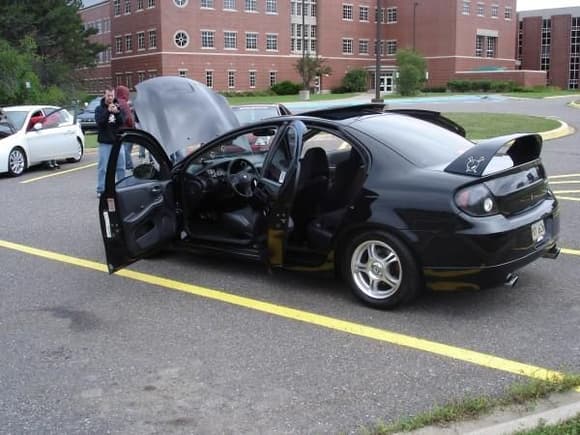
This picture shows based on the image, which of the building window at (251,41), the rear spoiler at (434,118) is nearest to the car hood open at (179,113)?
the rear spoiler at (434,118)

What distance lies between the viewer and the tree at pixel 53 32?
51.0m

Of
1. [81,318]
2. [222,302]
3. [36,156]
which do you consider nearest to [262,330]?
[222,302]

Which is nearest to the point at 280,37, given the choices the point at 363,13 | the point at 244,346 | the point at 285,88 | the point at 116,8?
the point at 285,88

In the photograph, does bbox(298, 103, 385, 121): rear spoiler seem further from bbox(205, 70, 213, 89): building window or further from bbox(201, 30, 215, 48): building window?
bbox(201, 30, 215, 48): building window

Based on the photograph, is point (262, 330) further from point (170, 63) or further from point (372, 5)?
point (372, 5)

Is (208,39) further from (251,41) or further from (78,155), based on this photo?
(78,155)

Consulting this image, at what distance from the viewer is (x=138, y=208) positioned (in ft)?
19.8

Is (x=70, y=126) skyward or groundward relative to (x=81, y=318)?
skyward

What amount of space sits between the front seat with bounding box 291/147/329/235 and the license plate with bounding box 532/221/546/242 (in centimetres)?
166

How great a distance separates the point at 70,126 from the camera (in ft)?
51.4

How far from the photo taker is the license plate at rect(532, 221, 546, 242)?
16.6 feet

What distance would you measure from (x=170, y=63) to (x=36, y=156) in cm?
6047

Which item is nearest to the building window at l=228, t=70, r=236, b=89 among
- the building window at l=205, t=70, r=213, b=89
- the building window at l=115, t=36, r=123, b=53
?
the building window at l=205, t=70, r=213, b=89

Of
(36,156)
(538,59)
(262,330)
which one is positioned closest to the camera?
(262,330)
